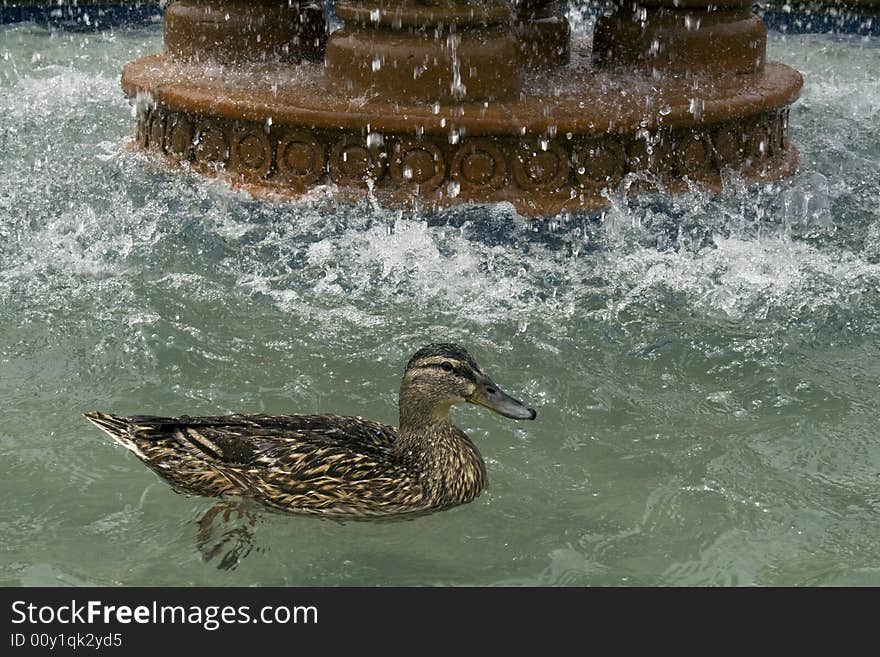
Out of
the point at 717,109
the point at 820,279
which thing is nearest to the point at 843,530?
the point at 820,279

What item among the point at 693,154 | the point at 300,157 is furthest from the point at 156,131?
the point at 693,154

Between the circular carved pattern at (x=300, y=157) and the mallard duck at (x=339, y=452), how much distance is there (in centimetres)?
298

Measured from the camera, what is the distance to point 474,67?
6574 millimetres

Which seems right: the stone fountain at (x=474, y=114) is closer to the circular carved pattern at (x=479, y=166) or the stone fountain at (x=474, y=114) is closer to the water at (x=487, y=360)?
the circular carved pattern at (x=479, y=166)

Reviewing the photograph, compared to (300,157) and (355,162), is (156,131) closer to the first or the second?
(300,157)

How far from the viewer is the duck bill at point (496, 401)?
3.81m

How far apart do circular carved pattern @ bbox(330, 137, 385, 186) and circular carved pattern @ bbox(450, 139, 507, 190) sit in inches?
16.1

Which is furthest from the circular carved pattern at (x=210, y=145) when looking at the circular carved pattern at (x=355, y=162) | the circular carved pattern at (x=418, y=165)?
the circular carved pattern at (x=418, y=165)

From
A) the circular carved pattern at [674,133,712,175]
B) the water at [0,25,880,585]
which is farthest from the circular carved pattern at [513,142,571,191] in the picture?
the circular carved pattern at [674,133,712,175]

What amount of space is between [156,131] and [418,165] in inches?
69.2

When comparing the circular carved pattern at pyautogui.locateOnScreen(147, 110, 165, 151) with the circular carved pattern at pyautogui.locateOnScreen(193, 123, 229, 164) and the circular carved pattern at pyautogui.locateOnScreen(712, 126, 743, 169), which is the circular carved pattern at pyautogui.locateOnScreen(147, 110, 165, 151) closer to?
the circular carved pattern at pyautogui.locateOnScreen(193, 123, 229, 164)

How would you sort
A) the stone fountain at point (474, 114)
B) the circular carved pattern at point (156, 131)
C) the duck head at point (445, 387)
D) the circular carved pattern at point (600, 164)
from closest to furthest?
the duck head at point (445, 387) < the stone fountain at point (474, 114) < the circular carved pattern at point (600, 164) < the circular carved pattern at point (156, 131)

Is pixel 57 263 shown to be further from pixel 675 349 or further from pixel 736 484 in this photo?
pixel 736 484

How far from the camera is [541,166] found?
662cm
